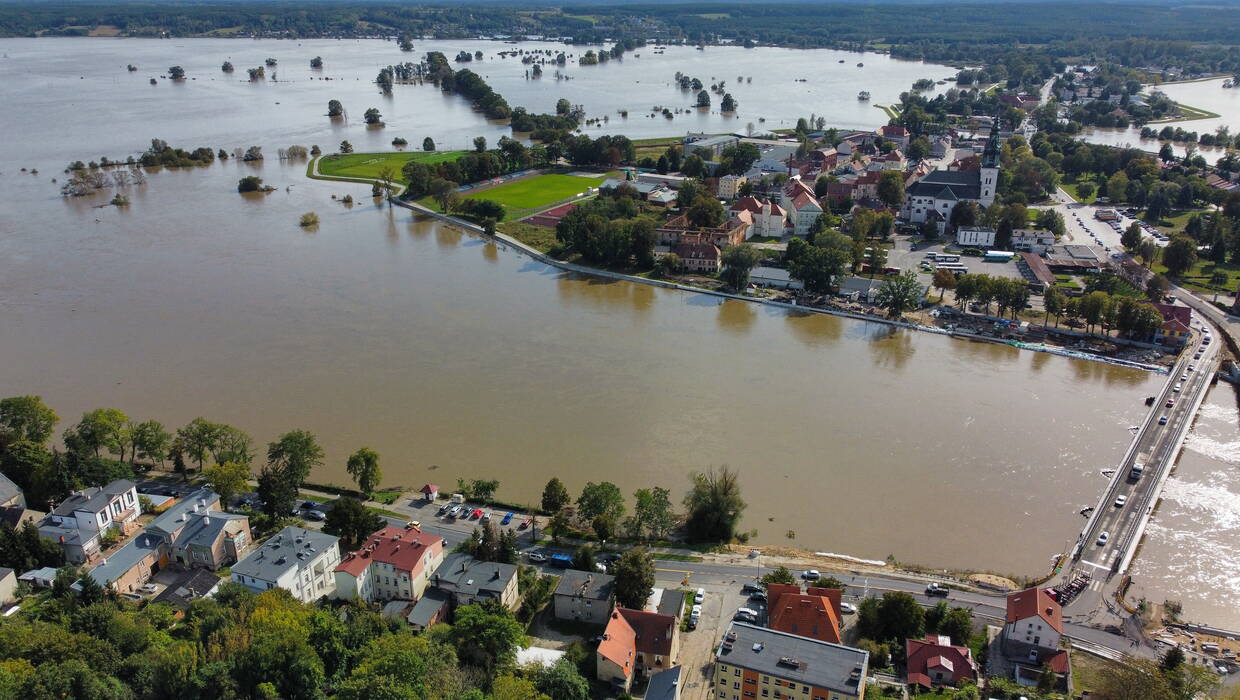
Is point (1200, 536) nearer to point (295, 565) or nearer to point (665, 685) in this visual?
point (665, 685)

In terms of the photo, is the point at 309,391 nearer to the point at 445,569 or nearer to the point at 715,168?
the point at 445,569

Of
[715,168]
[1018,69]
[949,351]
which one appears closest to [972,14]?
[1018,69]

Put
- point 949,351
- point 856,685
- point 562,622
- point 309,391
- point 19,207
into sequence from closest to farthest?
point 856,685 → point 562,622 → point 309,391 → point 949,351 → point 19,207

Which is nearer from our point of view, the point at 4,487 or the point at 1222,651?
the point at 1222,651

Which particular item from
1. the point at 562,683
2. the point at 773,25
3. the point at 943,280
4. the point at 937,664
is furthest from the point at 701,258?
the point at 773,25

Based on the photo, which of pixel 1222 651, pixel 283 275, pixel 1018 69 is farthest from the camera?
pixel 1018 69

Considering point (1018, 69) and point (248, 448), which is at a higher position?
point (1018, 69)

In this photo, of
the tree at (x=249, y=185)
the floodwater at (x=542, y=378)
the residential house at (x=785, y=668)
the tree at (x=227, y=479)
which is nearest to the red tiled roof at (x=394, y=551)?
the floodwater at (x=542, y=378)

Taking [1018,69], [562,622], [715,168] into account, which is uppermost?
[1018,69]

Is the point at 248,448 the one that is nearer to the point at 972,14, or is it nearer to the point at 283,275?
the point at 283,275
